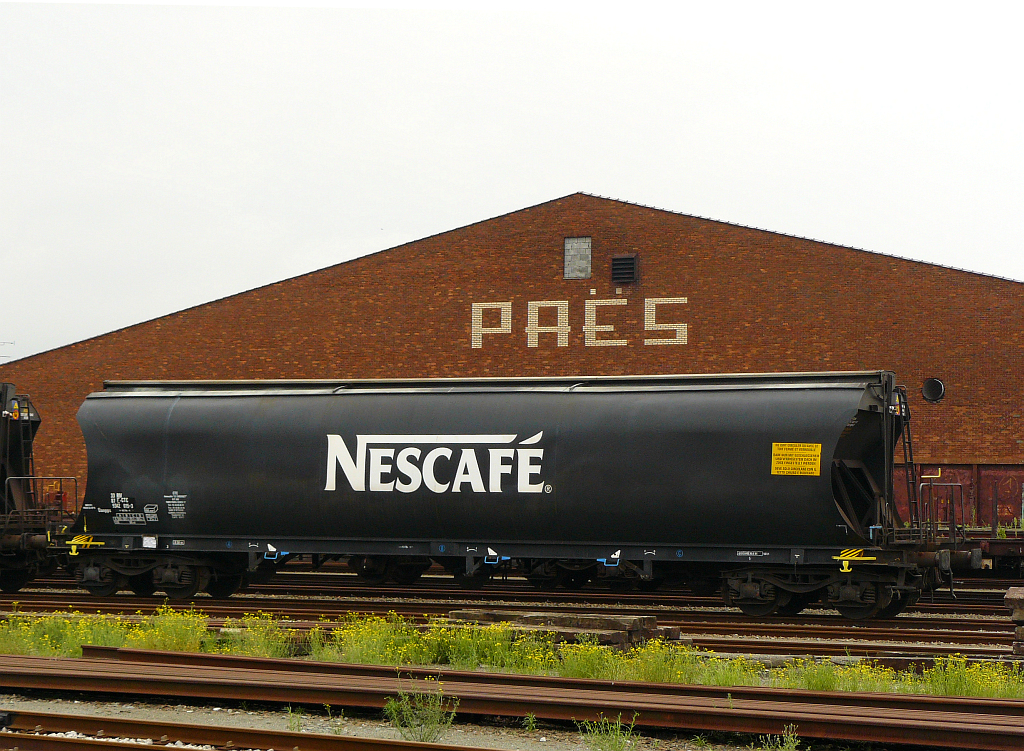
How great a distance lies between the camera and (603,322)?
29.0 metres

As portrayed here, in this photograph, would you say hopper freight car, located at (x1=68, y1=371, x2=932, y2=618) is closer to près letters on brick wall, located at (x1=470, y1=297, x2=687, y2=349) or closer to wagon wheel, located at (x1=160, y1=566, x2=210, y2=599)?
wagon wheel, located at (x1=160, y1=566, x2=210, y2=599)

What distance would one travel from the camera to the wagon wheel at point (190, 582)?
1688cm

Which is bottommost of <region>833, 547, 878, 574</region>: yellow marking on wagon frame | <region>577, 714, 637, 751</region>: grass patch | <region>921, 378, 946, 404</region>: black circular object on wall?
<region>577, 714, 637, 751</region>: grass patch

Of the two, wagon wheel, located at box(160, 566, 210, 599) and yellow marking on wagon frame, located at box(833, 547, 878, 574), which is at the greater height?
yellow marking on wagon frame, located at box(833, 547, 878, 574)

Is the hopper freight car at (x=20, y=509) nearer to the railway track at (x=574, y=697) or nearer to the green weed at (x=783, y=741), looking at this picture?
the railway track at (x=574, y=697)

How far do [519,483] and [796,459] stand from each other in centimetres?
396

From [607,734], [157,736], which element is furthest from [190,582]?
[607,734]

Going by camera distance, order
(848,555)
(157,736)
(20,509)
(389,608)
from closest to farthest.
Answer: (157,736) → (848,555) → (389,608) → (20,509)

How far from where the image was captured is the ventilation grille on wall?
28.8 metres

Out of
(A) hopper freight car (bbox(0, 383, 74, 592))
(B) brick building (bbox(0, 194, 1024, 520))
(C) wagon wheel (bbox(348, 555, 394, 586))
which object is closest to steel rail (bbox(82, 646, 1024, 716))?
(C) wagon wheel (bbox(348, 555, 394, 586))

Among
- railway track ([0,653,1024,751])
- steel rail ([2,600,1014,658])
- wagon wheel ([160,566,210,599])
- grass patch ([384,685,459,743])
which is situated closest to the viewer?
railway track ([0,653,1024,751])

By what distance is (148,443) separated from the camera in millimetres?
→ 16734

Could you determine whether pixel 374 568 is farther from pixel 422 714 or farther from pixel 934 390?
pixel 934 390

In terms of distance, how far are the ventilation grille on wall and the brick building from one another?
0.06 meters
